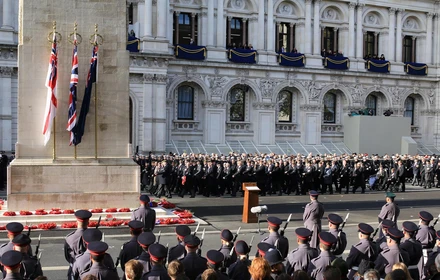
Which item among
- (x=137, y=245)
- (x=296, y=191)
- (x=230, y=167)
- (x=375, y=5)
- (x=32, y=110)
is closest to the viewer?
(x=137, y=245)

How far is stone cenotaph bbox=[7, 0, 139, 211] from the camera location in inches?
672

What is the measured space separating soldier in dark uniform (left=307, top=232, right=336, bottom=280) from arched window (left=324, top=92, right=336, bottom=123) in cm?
3691

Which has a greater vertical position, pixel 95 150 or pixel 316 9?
pixel 316 9

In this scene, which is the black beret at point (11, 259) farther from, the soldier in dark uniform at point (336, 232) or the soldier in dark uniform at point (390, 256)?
the soldier in dark uniform at point (336, 232)

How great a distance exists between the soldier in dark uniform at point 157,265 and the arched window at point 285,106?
118 feet

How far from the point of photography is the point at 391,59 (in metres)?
46.2

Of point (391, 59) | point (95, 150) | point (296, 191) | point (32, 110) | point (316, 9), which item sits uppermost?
point (316, 9)

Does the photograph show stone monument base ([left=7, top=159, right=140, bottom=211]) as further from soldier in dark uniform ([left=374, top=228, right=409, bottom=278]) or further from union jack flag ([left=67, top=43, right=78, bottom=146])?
soldier in dark uniform ([left=374, top=228, right=409, bottom=278])

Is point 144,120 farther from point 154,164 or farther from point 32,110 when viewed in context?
point 32,110

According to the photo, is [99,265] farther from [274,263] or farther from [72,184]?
[72,184]

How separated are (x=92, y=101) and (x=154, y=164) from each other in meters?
8.83

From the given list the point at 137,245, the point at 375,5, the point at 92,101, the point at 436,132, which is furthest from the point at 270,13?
the point at 137,245

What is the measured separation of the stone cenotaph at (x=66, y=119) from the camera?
1706 centimetres

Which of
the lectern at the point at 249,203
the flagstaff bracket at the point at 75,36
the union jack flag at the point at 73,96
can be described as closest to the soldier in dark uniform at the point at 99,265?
the union jack flag at the point at 73,96
